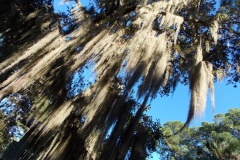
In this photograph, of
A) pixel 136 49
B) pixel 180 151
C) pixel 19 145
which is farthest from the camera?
pixel 180 151

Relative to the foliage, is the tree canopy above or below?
below

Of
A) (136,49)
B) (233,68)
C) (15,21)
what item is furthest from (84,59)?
(233,68)

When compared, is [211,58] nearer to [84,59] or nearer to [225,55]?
[225,55]

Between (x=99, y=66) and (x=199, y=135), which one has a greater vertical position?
(x=199, y=135)

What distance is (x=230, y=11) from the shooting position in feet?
18.8

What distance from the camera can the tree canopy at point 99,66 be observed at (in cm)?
385

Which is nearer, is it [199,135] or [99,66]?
[99,66]

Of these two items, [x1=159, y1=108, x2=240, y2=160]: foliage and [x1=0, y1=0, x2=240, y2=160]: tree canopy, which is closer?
[x1=0, y1=0, x2=240, y2=160]: tree canopy

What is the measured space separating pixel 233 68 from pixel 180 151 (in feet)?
49.0

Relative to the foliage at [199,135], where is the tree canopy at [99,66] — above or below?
below

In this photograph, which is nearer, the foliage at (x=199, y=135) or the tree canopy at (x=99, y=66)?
the tree canopy at (x=99, y=66)

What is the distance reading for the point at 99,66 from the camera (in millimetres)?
4117

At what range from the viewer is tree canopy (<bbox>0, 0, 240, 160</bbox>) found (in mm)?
3846

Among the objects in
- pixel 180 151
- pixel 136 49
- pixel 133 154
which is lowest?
pixel 133 154
